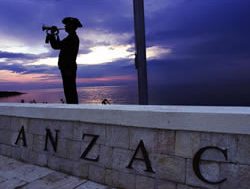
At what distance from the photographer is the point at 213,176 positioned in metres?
2.74

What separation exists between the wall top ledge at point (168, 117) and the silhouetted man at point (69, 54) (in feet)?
2.66

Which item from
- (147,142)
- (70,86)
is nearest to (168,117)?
(147,142)

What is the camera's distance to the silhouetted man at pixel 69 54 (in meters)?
4.94

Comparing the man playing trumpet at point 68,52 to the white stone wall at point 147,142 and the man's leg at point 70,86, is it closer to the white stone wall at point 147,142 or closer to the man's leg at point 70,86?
the man's leg at point 70,86

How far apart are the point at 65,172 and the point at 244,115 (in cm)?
266

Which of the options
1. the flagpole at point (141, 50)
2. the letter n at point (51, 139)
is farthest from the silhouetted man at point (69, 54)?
the flagpole at point (141, 50)

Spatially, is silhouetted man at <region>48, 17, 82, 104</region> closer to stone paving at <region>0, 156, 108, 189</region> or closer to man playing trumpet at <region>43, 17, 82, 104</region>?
man playing trumpet at <region>43, 17, 82, 104</region>

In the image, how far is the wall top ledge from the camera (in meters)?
2.64

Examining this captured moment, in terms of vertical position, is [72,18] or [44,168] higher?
[72,18]

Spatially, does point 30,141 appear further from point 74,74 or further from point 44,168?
point 74,74

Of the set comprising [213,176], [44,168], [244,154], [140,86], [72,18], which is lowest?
[44,168]

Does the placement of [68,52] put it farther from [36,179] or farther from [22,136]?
[36,179]

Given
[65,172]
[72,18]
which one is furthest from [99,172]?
[72,18]

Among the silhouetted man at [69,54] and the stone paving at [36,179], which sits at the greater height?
the silhouetted man at [69,54]
